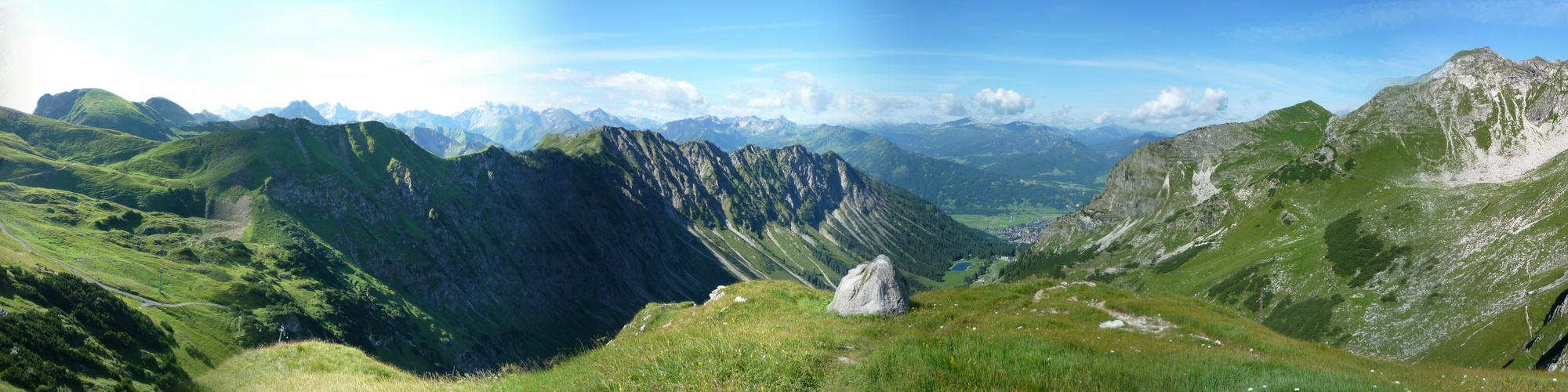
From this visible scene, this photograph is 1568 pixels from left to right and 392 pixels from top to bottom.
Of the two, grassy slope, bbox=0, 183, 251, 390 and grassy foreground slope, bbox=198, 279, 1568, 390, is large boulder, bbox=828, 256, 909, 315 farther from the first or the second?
grassy slope, bbox=0, 183, 251, 390

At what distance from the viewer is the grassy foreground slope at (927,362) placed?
10.9 metres

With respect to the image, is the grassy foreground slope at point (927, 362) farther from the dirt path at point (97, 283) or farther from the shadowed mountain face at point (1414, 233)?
the dirt path at point (97, 283)

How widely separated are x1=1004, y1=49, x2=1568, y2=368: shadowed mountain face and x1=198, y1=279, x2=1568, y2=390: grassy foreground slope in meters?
53.0

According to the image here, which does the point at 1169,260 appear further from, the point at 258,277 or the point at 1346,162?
the point at 258,277

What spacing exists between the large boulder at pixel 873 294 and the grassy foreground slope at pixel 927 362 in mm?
652

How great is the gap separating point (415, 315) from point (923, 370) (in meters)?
169

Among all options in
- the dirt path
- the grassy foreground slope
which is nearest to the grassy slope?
the dirt path

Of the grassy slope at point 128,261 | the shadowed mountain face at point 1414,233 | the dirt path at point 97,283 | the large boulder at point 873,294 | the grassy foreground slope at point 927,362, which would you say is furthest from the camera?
the shadowed mountain face at point 1414,233

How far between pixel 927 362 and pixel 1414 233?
6121 inches

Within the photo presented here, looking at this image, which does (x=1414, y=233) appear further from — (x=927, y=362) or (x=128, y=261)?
Result: (x=128, y=261)

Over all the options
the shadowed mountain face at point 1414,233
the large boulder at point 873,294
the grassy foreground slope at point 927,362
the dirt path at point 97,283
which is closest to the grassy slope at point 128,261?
the dirt path at point 97,283

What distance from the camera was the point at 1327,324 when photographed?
91.8 m

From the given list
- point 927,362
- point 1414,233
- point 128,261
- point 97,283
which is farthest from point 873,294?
point 1414,233

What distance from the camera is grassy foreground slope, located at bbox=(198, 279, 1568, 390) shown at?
35.7 ft
